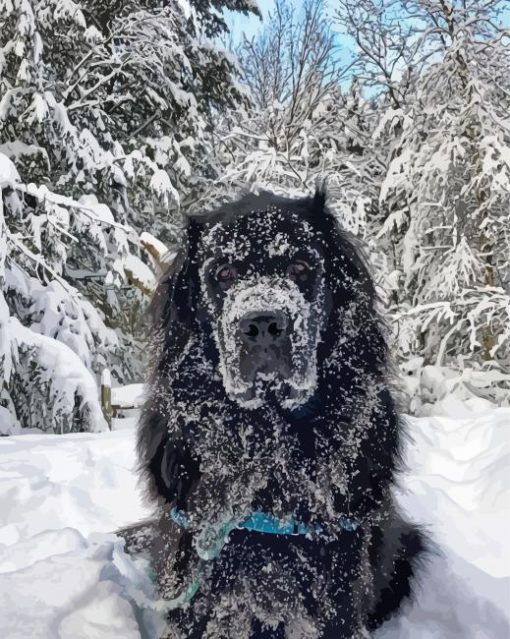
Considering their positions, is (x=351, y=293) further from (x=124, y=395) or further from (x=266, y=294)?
(x=124, y=395)

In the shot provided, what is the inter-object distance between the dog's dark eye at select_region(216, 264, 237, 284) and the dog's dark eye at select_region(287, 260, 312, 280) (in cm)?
20

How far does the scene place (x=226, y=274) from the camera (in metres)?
2.21

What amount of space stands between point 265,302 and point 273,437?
0.49 metres

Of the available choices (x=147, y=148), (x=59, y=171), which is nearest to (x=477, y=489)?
(x=59, y=171)

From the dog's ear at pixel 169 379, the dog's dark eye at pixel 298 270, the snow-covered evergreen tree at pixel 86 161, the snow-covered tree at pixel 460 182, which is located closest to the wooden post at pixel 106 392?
the snow-covered evergreen tree at pixel 86 161

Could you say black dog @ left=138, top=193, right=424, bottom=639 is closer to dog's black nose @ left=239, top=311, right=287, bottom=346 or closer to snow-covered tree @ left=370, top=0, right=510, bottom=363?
dog's black nose @ left=239, top=311, right=287, bottom=346

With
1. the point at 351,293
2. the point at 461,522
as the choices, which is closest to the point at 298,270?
the point at 351,293

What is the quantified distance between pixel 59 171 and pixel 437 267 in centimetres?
607

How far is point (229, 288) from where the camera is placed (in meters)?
2.18

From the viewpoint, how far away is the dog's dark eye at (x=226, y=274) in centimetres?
220

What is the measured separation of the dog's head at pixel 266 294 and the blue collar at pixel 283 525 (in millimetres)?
368

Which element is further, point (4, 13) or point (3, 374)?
point (4, 13)

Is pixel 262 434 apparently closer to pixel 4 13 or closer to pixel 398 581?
pixel 398 581

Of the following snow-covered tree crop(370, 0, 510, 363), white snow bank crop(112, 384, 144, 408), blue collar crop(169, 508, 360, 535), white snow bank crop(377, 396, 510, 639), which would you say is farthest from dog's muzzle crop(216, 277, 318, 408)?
white snow bank crop(112, 384, 144, 408)
